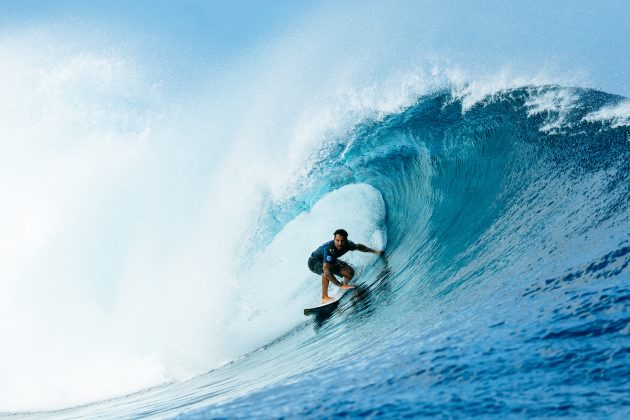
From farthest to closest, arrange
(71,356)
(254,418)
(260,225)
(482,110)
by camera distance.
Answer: (260,225) → (482,110) → (71,356) → (254,418)

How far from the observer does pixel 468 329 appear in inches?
140

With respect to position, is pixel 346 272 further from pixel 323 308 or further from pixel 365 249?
pixel 323 308

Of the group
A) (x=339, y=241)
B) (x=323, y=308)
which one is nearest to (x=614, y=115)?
(x=339, y=241)

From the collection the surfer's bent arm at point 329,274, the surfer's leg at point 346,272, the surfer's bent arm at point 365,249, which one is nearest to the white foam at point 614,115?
the surfer's bent arm at point 365,249

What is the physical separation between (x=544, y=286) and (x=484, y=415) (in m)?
1.91

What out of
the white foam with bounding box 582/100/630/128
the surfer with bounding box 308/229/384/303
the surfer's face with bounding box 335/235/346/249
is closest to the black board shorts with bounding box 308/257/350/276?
the surfer with bounding box 308/229/384/303

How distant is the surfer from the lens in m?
7.25

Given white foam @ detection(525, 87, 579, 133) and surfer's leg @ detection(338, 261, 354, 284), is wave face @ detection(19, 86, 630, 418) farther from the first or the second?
surfer's leg @ detection(338, 261, 354, 284)

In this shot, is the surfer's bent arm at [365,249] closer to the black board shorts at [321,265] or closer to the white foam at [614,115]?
the black board shorts at [321,265]

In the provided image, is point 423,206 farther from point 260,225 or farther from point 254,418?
point 254,418

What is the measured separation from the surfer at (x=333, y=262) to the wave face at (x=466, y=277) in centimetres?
38

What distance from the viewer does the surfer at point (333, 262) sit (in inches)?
285

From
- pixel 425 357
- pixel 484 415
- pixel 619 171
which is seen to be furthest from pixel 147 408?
pixel 619 171

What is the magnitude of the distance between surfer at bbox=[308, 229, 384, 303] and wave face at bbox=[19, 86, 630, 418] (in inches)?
15.1
